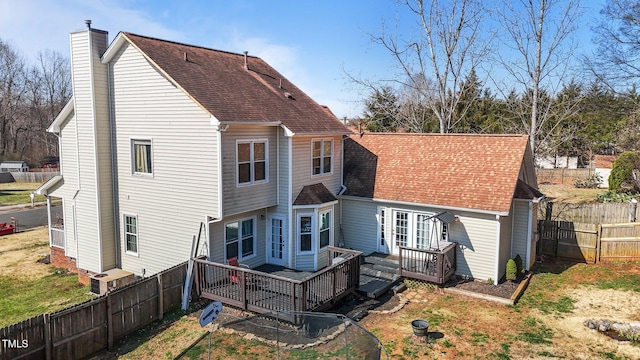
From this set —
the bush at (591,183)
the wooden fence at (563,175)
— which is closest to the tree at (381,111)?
the wooden fence at (563,175)

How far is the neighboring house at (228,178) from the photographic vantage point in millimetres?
13805

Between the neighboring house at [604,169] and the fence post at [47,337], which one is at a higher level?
the neighboring house at [604,169]

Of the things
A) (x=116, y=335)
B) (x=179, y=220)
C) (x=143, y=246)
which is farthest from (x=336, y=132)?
(x=116, y=335)

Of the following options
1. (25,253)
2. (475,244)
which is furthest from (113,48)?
(475,244)

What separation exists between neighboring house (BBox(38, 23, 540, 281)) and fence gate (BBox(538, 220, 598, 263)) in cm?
227

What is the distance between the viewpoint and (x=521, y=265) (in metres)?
16.0

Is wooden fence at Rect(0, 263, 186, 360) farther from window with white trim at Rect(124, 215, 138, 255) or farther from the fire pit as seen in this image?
the fire pit

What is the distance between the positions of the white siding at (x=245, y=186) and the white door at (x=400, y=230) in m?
4.85

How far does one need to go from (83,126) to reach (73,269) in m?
5.72

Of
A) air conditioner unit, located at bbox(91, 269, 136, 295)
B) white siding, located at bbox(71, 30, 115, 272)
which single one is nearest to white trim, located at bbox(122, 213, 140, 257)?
white siding, located at bbox(71, 30, 115, 272)

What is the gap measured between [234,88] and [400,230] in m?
8.10

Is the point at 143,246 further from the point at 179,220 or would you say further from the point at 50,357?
the point at 50,357

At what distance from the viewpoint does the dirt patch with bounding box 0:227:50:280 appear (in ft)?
56.6

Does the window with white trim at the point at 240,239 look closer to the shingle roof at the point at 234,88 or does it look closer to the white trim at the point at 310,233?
the white trim at the point at 310,233
